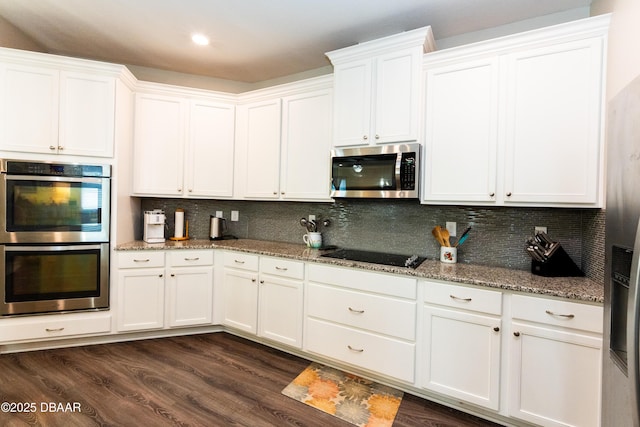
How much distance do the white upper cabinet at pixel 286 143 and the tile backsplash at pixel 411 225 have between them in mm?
346

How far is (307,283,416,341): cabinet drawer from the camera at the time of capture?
209 centimetres

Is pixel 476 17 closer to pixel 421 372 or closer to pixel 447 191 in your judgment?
pixel 447 191

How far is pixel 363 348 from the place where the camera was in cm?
224

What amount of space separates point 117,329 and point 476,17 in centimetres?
400

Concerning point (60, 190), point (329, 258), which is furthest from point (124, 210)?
point (329, 258)

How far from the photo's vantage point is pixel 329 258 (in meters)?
2.46

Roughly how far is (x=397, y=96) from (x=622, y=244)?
1.71m

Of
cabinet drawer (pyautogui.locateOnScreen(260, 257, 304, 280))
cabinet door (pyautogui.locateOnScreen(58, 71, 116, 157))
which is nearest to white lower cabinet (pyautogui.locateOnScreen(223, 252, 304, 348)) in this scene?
cabinet drawer (pyautogui.locateOnScreen(260, 257, 304, 280))

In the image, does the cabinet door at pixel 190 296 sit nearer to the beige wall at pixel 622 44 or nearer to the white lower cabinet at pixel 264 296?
the white lower cabinet at pixel 264 296

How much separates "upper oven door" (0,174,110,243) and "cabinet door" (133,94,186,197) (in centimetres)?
41

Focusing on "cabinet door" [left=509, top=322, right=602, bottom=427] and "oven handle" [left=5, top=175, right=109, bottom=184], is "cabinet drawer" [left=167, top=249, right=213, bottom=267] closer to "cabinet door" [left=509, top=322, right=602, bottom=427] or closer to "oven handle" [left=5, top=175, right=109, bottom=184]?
"oven handle" [left=5, top=175, right=109, bottom=184]

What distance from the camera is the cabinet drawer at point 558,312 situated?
157 cm

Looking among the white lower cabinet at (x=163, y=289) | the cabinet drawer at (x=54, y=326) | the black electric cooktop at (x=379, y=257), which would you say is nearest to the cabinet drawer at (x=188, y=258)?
the white lower cabinet at (x=163, y=289)

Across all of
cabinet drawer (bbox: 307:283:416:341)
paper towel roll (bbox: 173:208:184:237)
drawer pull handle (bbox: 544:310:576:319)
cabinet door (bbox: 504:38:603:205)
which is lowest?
cabinet drawer (bbox: 307:283:416:341)
